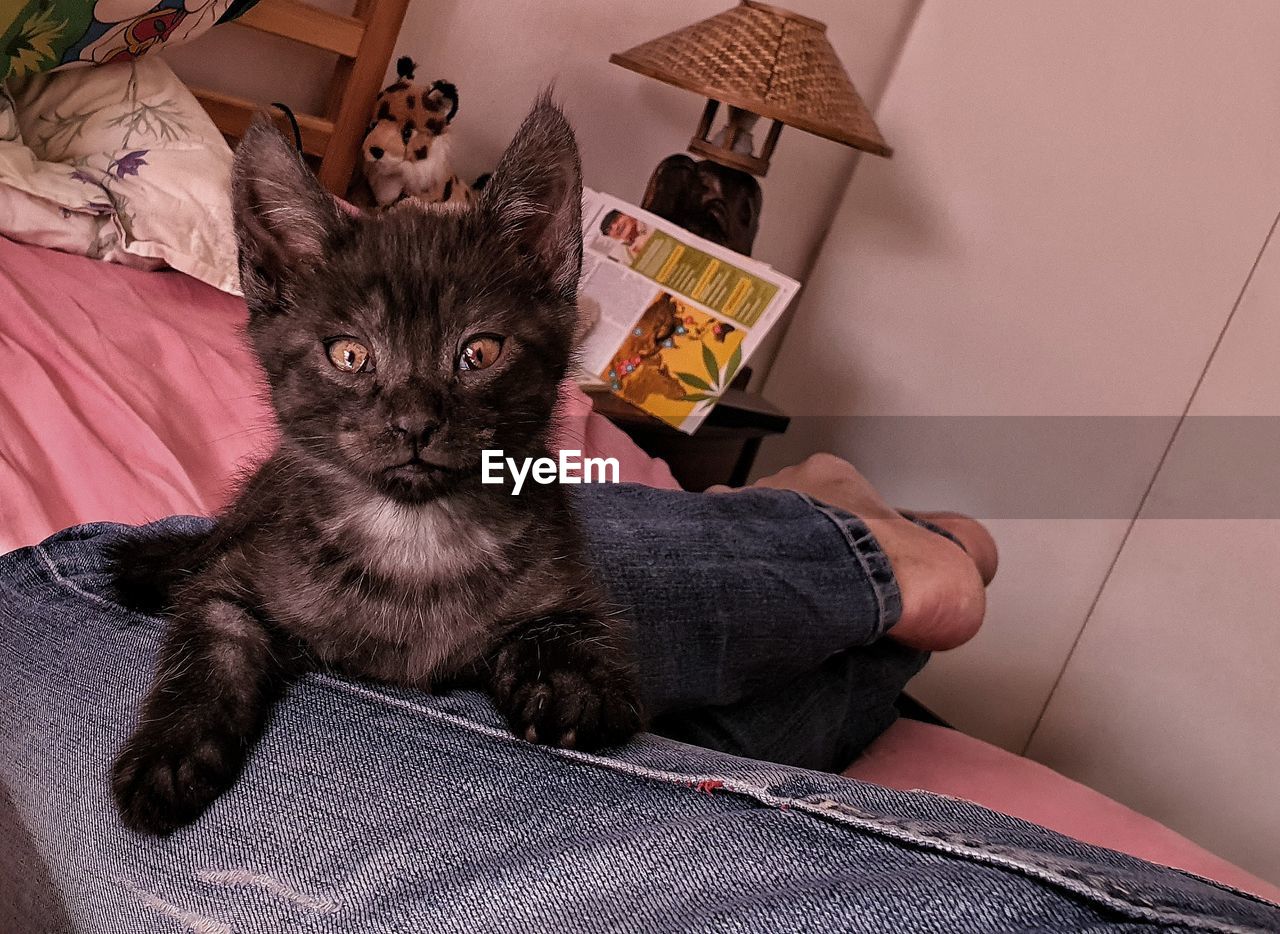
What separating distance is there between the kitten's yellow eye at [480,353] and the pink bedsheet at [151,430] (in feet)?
0.51

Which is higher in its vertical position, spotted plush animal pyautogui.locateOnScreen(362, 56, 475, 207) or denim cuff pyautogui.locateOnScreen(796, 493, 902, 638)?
spotted plush animal pyautogui.locateOnScreen(362, 56, 475, 207)

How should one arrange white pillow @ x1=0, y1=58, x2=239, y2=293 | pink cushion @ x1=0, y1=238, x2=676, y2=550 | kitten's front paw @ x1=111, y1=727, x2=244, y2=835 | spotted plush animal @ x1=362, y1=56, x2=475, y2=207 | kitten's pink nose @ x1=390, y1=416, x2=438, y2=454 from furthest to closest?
spotted plush animal @ x1=362, y1=56, x2=475, y2=207 → white pillow @ x1=0, y1=58, x2=239, y2=293 → pink cushion @ x1=0, y1=238, x2=676, y2=550 → kitten's pink nose @ x1=390, y1=416, x2=438, y2=454 → kitten's front paw @ x1=111, y1=727, x2=244, y2=835

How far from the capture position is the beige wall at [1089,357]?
7.66 ft

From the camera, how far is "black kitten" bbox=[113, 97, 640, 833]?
764mm

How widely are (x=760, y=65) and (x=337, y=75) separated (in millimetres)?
964

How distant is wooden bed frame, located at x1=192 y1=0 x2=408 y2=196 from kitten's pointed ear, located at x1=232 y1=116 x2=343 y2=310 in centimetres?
132

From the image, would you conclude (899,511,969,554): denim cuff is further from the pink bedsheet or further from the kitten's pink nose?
the kitten's pink nose

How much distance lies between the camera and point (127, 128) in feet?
5.48

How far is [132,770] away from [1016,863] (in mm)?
539

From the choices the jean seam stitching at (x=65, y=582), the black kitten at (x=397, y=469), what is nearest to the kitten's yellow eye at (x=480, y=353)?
the black kitten at (x=397, y=469)

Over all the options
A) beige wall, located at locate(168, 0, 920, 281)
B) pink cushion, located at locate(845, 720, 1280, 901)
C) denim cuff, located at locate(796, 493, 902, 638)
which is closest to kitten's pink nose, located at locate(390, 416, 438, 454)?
denim cuff, located at locate(796, 493, 902, 638)

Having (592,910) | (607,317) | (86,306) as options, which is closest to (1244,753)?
(607,317)

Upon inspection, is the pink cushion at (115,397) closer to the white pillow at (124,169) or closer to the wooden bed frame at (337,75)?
the white pillow at (124,169)

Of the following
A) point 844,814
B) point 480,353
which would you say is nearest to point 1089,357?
point 480,353
